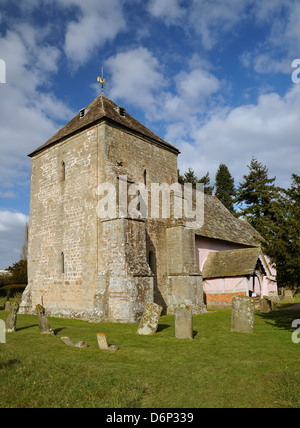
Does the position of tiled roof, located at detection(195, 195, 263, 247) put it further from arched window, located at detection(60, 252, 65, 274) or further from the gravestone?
the gravestone

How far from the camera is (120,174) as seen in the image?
17.9 meters

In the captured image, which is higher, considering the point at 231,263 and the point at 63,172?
the point at 63,172

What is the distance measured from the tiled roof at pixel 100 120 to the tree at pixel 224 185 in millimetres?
27511

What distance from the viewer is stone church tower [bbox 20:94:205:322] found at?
1521 centimetres

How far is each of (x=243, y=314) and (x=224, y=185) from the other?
39.8 metres

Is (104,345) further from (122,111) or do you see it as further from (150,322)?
(122,111)

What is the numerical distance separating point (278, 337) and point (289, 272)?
6.95 ft

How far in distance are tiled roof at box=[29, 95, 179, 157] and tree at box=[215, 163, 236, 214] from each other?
27.5 m

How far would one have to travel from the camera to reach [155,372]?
7.07 meters

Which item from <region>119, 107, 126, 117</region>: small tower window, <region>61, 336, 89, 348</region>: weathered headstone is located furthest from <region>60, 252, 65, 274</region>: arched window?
<region>119, 107, 126, 117</region>: small tower window

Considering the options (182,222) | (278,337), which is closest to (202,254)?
(182,222)

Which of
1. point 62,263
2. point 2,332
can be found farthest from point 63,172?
point 2,332

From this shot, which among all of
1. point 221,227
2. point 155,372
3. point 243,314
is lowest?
point 155,372
